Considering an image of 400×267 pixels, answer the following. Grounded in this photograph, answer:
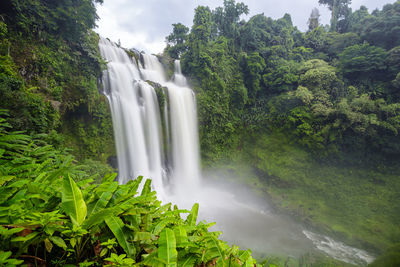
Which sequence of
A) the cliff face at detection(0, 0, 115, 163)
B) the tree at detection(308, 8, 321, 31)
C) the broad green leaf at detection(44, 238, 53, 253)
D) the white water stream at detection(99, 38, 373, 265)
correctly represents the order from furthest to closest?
the tree at detection(308, 8, 321, 31) < the white water stream at detection(99, 38, 373, 265) < the cliff face at detection(0, 0, 115, 163) < the broad green leaf at detection(44, 238, 53, 253)

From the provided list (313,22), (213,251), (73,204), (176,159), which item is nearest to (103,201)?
(73,204)

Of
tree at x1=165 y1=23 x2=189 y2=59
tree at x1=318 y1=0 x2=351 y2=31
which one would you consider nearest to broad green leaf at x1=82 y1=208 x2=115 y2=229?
tree at x1=165 y1=23 x2=189 y2=59

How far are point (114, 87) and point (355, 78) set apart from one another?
16682mm

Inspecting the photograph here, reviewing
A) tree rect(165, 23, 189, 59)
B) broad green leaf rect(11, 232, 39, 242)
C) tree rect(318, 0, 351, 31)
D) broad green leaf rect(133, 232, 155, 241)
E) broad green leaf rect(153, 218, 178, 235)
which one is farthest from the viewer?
tree rect(318, 0, 351, 31)

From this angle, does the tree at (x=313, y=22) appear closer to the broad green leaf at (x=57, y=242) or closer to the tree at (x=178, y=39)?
the tree at (x=178, y=39)

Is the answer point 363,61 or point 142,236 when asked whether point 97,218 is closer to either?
point 142,236

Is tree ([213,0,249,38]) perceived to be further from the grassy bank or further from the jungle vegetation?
the grassy bank

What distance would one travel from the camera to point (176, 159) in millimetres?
11945

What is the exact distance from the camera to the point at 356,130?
11734 mm

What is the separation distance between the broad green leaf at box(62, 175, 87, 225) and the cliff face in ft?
15.0

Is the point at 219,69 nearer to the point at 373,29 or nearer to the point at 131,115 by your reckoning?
the point at 131,115

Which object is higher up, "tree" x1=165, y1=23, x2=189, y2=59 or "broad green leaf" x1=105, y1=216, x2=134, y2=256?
"tree" x1=165, y1=23, x2=189, y2=59

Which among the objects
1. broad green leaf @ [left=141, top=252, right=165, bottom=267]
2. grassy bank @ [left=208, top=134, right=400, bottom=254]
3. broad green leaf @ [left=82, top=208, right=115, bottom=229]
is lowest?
grassy bank @ [left=208, top=134, right=400, bottom=254]

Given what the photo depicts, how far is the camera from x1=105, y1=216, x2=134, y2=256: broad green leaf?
1.08 m
